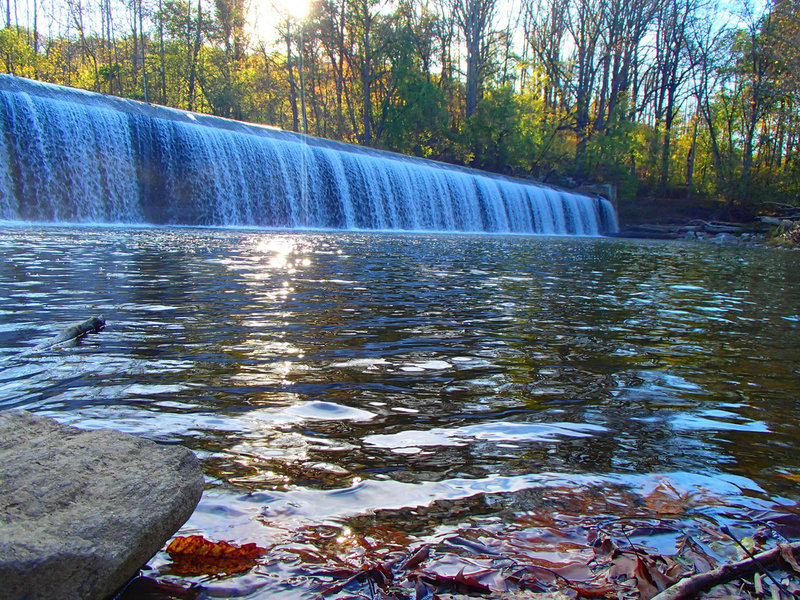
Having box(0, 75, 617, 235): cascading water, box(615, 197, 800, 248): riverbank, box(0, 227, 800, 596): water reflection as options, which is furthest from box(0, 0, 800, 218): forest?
box(0, 227, 800, 596): water reflection

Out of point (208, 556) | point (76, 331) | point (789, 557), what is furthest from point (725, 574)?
point (76, 331)

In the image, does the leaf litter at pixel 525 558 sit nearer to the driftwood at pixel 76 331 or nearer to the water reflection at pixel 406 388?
the water reflection at pixel 406 388

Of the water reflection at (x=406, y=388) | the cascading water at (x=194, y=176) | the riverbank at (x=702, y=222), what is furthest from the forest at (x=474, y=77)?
the water reflection at (x=406, y=388)

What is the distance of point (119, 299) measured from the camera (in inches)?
198

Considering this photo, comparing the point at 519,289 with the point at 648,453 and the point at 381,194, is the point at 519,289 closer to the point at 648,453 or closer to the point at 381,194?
the point at 648,453

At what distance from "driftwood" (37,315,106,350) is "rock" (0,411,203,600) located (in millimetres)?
1968

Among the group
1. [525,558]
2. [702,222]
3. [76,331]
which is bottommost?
[525,558]

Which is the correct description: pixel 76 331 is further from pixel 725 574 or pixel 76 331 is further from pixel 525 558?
pixel 725 574

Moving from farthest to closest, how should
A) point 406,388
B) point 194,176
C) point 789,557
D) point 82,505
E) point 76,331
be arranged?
1. point 194,176
2. point 76,331
3. point 406,388
4. point 789,557
5. point 82,505

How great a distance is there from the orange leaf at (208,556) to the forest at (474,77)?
1352 inches

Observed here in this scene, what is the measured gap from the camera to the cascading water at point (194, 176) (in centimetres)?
1389

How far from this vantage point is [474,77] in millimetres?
36312

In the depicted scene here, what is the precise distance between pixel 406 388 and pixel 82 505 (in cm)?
181

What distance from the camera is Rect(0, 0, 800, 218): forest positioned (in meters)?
34.2
